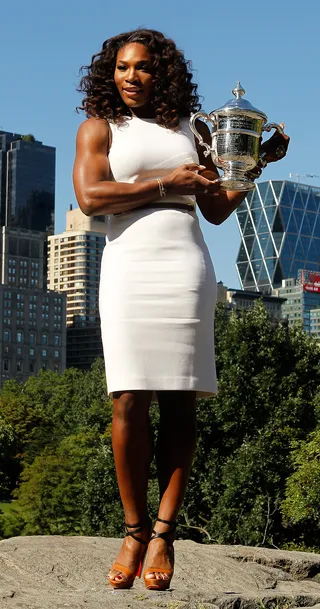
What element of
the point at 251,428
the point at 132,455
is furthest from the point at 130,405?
the point at 251,428

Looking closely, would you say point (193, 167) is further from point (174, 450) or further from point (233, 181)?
point (174, 450)

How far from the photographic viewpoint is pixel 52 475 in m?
62.9

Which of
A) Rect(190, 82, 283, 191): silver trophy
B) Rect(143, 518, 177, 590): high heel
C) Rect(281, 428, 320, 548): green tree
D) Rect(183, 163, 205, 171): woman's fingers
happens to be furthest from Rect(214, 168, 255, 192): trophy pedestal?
Rect(281, 428, 320, 548): green tree

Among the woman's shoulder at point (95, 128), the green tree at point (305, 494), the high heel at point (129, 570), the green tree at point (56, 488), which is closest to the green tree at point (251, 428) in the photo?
the green tree at point (305, 494)

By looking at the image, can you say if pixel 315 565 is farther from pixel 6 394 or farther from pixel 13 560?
pixel 6 394

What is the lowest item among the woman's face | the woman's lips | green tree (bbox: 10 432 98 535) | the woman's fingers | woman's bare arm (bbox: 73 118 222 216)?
green tree (bbox: 10 432 98 535)

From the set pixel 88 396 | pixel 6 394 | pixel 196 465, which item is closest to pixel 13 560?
pixel 196 465

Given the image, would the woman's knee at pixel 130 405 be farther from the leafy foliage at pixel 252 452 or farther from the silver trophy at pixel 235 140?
the leafy foliage at pixel 252 452

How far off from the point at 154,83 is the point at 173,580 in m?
3.45

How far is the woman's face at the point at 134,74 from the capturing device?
233 inches

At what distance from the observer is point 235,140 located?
570 cm

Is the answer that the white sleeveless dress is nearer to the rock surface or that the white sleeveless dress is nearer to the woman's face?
the woman's face

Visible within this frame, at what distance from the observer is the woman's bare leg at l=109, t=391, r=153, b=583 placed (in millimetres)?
5746

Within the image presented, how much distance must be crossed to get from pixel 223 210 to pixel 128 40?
40.6 inches
